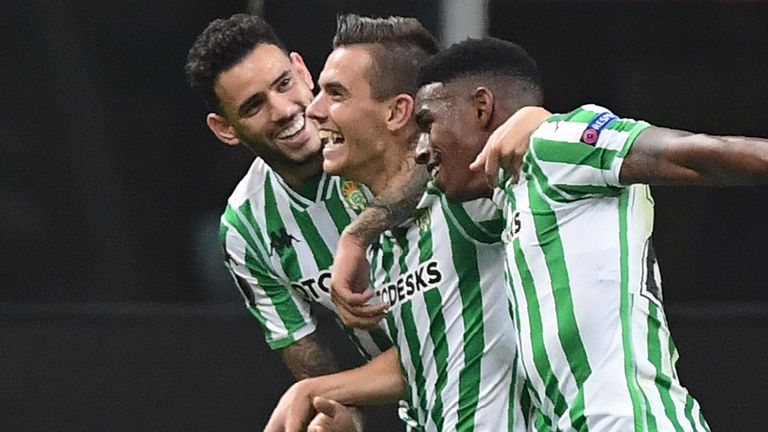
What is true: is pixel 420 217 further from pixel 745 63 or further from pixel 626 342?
pixel 745 63

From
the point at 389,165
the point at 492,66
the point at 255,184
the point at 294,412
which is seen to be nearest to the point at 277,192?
the point at 255,184

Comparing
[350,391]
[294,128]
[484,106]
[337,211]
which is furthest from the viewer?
[337,211]

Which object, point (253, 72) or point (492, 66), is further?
point (253, 72)

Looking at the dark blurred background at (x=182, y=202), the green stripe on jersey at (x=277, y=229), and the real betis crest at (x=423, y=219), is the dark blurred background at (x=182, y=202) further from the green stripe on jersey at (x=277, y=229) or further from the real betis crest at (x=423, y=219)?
the real betis crest at (x=423, y=219)

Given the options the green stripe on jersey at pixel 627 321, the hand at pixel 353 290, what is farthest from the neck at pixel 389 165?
the green stripe on jersey at pixel 627 321

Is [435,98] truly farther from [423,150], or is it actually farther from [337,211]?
[337,211]

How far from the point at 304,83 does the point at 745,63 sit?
2303 millimetres

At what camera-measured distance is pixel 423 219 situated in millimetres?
4184

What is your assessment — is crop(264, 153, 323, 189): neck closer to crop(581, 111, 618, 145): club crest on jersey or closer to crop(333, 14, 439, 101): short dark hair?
crop(333, 14, 439, 101): short dark hair

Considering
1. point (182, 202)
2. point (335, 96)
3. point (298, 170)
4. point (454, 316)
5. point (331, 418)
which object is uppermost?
point (335, 96)

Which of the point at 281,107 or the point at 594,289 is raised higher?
the point at 281,107

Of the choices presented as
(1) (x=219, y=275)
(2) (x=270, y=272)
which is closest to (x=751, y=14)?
(1) (x=219, y=275)

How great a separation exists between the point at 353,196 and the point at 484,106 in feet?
2.66

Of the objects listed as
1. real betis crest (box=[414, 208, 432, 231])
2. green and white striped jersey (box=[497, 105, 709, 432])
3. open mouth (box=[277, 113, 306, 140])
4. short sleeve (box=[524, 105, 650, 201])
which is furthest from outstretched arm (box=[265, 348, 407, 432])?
short sleeve (box=[524, 105, 650, 201])
